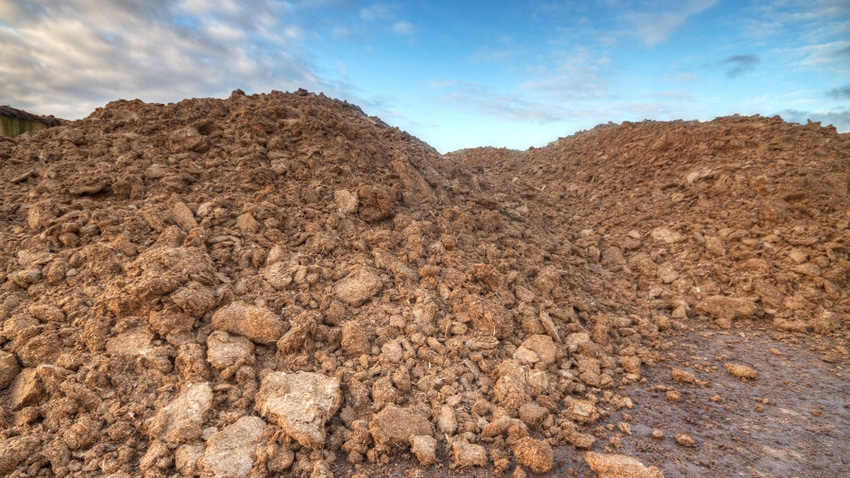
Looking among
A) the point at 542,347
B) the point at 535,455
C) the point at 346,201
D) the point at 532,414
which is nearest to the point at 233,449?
the point at 535,455

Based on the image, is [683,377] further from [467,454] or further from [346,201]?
Answer: [346,201]

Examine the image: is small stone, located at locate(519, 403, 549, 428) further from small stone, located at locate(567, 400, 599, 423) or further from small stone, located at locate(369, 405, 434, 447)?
small stone, located at locate(369, 405, 434, 447)

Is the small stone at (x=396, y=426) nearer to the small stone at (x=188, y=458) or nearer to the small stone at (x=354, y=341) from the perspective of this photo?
the small stone at (x=354, y=341)

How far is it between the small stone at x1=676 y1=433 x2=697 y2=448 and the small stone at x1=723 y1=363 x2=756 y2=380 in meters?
1.64

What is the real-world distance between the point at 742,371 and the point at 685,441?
1.75 meters

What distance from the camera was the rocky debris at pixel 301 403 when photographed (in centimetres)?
283

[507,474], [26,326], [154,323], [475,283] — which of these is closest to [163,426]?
[154,323]

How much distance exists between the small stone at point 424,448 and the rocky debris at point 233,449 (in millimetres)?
1235

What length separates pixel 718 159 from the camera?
868 cm

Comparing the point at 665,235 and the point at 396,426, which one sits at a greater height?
the point at 665,235

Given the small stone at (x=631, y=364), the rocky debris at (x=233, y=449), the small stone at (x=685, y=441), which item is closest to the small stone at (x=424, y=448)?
the rocky debris at (x=233, y=449)

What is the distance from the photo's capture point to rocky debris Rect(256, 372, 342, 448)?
2.83m

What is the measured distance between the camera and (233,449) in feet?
8.82

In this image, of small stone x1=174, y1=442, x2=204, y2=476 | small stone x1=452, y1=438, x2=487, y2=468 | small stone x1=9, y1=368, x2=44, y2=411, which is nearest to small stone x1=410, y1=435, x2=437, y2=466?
small stone x1=452, y1=438, x2=487, y2=468
